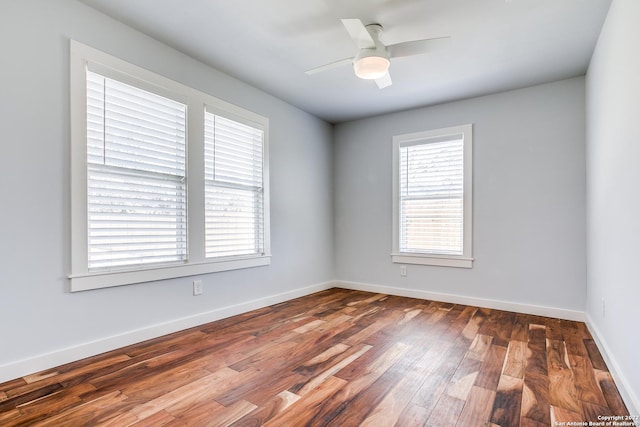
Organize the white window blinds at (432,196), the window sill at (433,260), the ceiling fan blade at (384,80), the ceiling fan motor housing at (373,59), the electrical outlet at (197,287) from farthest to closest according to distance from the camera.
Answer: the white window blinds at (432,196) < the window sill at (433,260) < the electrical outlet at (197,287) < the ceiling fan blade at (384,80) < the ceiling fan motor housing at (373,59)

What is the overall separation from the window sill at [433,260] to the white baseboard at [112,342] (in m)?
1.83

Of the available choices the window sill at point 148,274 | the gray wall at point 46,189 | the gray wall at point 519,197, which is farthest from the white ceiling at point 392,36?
the window sill at point 148,274

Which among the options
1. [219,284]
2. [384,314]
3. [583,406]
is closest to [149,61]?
[219,284]

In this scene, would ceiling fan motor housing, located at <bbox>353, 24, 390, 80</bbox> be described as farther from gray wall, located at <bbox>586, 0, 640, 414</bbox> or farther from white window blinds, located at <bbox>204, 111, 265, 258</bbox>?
white window blinds, located at <bbox>204, 111, 265, 258</bbox>

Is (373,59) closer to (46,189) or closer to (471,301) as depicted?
(46,189)

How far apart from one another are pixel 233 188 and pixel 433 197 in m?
2.49

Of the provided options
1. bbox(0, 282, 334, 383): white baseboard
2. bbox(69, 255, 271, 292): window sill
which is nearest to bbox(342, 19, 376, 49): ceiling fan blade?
bbox(69, 255, 271, 292): window sill

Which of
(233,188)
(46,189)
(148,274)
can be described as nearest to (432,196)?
(233,188)

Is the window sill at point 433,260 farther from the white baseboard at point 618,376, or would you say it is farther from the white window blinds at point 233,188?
the white window blinds at point 233,188

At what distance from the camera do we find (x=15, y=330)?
205 centimetres

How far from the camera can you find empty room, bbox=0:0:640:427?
1934 millimetres

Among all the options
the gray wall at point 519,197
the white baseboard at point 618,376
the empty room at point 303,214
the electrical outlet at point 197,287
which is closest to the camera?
the white baseboard at point 618,376

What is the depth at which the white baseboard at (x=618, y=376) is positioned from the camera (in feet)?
5.58

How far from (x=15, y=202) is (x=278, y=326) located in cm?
219
